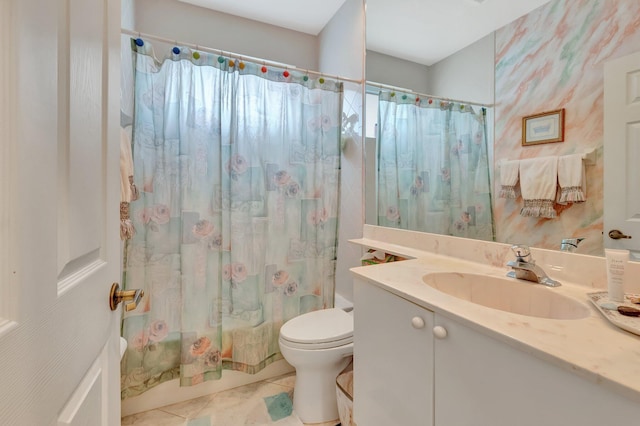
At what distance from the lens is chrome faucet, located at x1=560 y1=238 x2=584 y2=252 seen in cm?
85

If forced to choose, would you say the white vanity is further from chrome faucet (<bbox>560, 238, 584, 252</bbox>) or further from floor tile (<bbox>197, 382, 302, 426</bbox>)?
floor tile (<bbox>197, 382, 302, 426</bbox>)

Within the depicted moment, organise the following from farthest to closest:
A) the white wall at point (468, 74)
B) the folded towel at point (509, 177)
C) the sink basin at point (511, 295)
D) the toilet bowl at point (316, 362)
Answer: the toilet bowl at point (316, 362)
the white wall at point (468, 74)
the folded towel at point (509, 177)
the sink basin at point (511, 295)

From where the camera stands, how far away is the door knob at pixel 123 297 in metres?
0.65

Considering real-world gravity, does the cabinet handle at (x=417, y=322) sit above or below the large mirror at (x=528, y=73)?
below

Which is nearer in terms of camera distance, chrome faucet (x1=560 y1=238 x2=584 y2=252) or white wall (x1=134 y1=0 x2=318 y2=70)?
chrome faucet (x1=560 y1=238 x2=584 y2=252)

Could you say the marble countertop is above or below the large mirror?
below

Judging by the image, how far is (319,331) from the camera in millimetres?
1488

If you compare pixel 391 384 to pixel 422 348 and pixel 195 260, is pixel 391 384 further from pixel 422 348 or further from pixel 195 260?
pixel 195 260

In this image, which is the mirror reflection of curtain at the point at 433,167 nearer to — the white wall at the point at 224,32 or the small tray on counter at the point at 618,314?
the small tray on counter at the point at 618,314

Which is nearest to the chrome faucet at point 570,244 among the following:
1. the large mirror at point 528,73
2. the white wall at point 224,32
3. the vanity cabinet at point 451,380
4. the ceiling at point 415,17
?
the large mirror at point 528,73

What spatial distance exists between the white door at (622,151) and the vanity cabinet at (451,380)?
0.55 m

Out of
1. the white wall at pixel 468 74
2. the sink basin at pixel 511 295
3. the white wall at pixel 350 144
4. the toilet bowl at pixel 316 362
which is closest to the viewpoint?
the sink basin at pixel 511 295

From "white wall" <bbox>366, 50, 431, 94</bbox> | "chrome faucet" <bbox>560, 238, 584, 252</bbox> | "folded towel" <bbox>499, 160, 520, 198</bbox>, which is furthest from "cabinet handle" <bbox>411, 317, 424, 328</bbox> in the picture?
"white wall" <bbox>366, 50, 431, 94</bbox>

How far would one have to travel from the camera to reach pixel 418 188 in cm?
154
